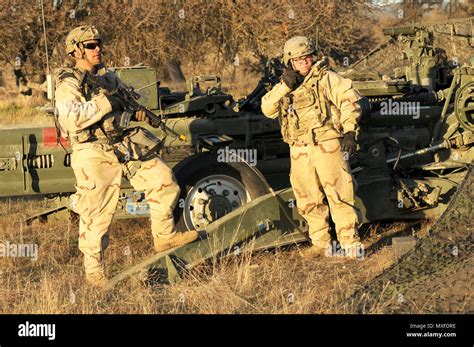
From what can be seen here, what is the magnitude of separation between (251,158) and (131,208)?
4.43 feet

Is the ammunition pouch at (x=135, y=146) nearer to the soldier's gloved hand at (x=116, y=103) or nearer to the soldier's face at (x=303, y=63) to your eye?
the soldier's gloved hand at (x=116, y=103)

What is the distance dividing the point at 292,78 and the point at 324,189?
3.28 feet

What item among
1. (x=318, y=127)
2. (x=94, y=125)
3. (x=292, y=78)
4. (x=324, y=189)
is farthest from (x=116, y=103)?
(x=324, y=189)

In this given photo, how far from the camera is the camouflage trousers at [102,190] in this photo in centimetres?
700

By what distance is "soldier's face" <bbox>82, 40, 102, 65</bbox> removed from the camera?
698cm

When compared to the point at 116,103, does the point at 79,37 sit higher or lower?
higher

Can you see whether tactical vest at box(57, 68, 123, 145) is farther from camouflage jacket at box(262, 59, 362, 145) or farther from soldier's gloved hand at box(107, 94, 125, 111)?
camouflage jacket at box(262, 59, 362, 145)

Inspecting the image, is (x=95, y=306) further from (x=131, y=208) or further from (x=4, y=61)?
(x=4, y=61)

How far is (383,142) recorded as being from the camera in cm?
874

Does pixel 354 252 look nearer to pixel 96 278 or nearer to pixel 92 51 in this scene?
pixel 96 278

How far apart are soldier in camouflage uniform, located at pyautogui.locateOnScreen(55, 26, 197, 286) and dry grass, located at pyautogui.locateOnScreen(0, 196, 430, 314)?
474 mm

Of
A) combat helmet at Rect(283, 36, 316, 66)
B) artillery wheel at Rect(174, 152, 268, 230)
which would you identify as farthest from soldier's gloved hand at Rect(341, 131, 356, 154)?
artillery wheel at Rect(174, 152, 268, 230)

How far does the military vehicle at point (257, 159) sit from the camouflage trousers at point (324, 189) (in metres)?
0.26

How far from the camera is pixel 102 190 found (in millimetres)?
7047
